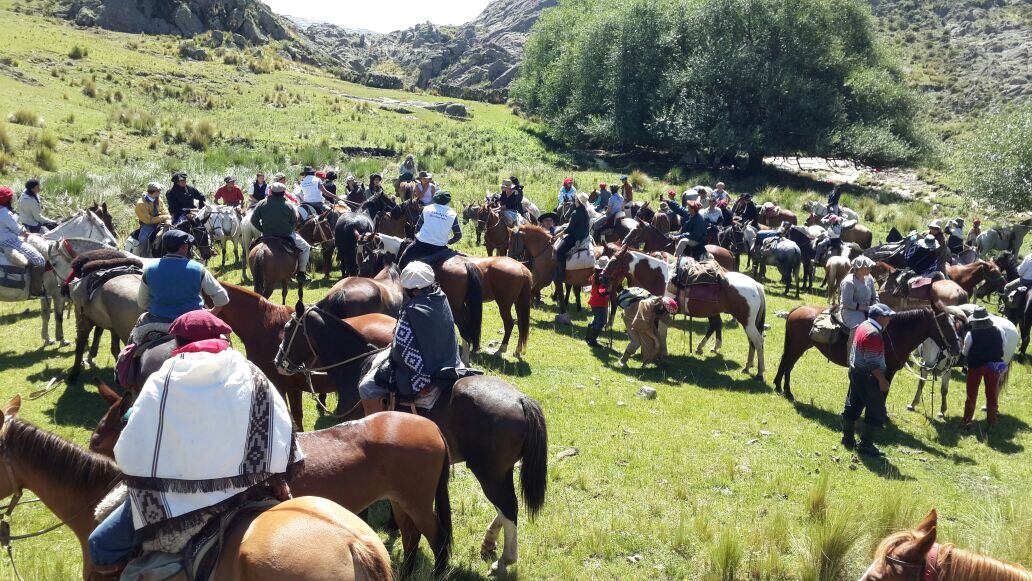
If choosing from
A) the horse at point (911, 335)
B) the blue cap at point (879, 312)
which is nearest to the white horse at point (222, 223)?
the horse at point (911, 335)

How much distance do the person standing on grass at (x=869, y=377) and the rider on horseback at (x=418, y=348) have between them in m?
5.67

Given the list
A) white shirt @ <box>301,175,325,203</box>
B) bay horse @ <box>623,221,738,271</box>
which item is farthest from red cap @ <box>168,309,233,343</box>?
white shirt @ <box>301,175,325,203</box>

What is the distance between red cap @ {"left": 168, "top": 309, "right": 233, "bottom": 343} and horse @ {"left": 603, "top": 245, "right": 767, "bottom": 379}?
33.0ft

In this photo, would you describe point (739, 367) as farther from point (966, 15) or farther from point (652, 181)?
point (966, 15)

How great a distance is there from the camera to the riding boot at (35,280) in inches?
425

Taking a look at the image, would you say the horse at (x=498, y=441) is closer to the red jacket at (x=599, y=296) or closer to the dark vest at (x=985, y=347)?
the red jacket at (x=599, y=296)

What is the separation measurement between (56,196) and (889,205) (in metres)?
32.6

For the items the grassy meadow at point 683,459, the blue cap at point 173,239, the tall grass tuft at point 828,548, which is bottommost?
the grassy meadow at point 683,459

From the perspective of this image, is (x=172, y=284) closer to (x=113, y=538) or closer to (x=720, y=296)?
(x=113, y=538)

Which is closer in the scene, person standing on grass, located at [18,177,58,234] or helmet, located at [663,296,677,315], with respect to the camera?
helmet, located at [663,296,677,315]

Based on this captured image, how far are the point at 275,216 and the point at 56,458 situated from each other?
9105mm

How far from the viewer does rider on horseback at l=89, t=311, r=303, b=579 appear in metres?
3.22

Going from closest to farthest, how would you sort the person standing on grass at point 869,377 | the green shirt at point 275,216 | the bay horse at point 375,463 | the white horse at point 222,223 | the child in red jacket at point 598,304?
the bay horse at point 375,463, the person standing on grass at point 869,377, the green shirt at point 275,216, the child in red jacket at point 598,304, the white horse at point 222,223

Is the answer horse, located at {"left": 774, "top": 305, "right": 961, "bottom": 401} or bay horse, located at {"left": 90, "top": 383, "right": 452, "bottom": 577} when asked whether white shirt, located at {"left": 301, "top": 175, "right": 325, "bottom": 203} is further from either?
bay horse, located at {"left": 90, "top": 383, "right": 452, "bottom": 577}
